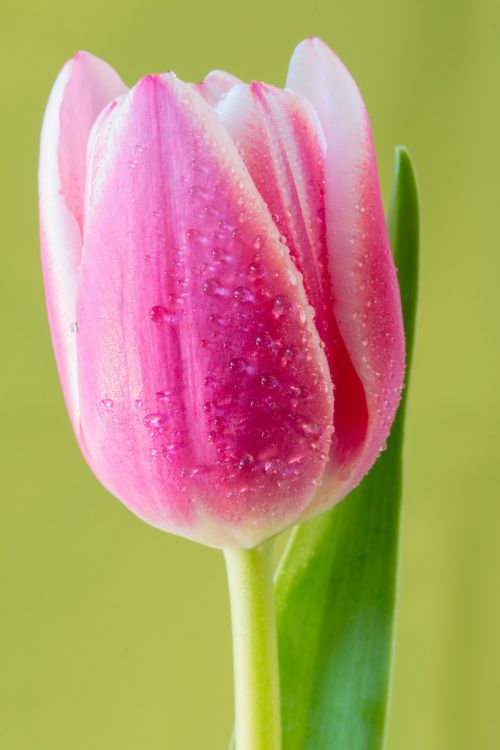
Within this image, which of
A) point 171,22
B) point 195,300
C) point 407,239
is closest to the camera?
point 195,300

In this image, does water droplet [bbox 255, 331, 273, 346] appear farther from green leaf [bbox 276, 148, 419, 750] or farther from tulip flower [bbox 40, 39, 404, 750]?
green leaf [bbox 276, 148, 419, 750]

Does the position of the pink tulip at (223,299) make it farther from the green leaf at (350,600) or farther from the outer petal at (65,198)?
the green leaf at (350,600)

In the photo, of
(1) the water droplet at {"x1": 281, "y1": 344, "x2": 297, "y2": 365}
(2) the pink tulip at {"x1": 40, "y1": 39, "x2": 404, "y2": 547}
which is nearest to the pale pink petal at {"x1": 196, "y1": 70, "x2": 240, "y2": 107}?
(2) the pink tulip at {"x1": 40, "y1": 39, "x2": 404, "y2": 547}

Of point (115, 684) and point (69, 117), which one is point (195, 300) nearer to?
point (69, 117)

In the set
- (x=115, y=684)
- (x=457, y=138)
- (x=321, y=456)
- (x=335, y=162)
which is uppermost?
(x=457, y=138)

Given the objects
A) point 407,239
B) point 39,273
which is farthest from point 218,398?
point 39,273

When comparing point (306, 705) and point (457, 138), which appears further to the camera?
point (457, 138)

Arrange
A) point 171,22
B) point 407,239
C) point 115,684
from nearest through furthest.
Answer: point 407,239
point 171,22
point 115,684

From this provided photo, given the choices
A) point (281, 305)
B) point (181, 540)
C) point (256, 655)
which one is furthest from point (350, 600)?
point (181, 540)

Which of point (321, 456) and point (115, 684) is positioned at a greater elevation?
point (321, 456)
